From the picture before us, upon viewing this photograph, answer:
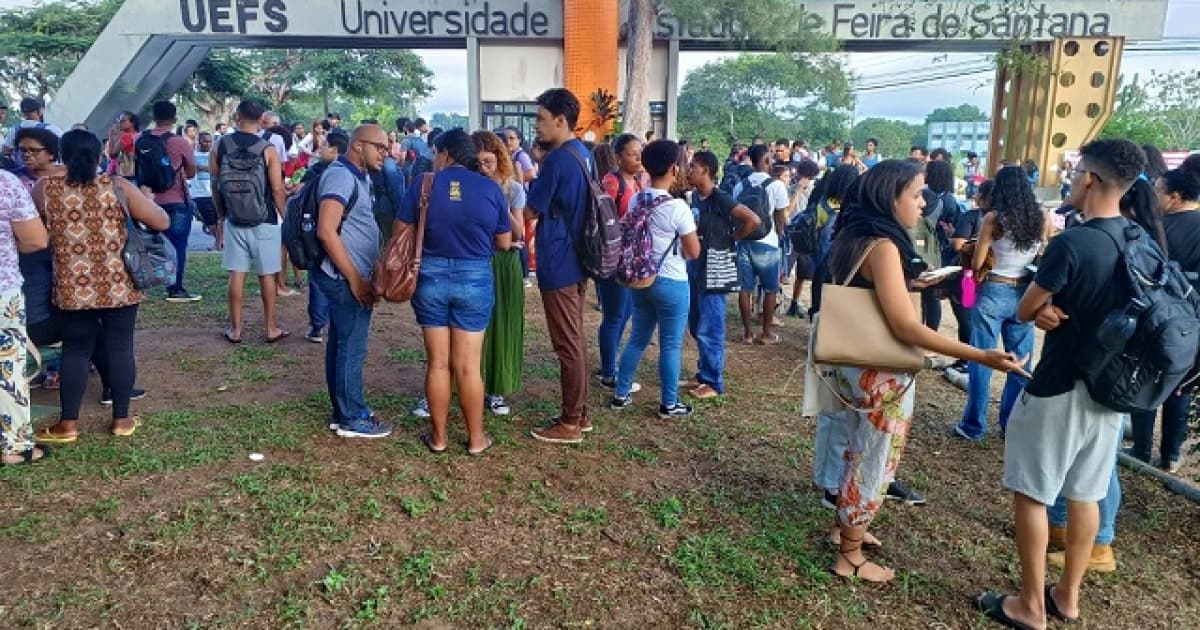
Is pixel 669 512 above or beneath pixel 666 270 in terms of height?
beneath

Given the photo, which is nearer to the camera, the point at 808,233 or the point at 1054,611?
the point at 1054,611

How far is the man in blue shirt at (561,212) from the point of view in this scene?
403 cm

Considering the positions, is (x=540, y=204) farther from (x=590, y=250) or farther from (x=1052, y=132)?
(x=1052, y=132)

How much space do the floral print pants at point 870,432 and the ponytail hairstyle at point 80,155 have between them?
3749 millimetres

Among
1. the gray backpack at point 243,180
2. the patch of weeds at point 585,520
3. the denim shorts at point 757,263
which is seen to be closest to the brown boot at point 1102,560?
the patch of weeds at point 585,520

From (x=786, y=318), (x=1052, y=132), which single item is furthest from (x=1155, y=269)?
(x=1052, y=132)

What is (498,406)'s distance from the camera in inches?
194

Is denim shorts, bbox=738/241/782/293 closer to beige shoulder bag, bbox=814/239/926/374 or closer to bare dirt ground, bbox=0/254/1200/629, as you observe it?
bare dirt ground, bbox=0/254/1200/629

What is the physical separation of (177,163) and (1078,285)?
7.58 m

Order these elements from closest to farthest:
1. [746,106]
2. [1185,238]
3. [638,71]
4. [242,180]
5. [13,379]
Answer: [13,379] < [1185,238] < [242,180] < [638,71] < [746,106]

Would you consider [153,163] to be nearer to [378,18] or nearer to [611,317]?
[611,317]

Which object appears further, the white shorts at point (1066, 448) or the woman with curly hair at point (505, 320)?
the woman with curly hair at point (505, 320)

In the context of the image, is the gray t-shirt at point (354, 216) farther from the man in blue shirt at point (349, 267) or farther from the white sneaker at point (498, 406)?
the white sneaker at point (498, 406)

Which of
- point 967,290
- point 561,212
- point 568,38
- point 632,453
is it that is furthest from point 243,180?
point 568,38
